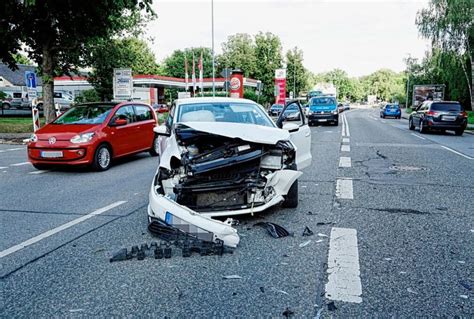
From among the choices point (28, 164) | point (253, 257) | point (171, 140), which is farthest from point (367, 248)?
point (28, 164)

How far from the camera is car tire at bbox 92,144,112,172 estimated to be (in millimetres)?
10070

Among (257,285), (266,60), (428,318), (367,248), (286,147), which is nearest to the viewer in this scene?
(428,318)

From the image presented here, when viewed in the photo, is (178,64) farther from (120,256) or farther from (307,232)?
(120,256)

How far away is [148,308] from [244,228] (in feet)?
7.17

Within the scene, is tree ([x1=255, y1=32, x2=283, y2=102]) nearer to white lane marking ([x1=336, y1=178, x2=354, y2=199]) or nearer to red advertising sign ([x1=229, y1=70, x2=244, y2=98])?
red advertising sign ([x1=229, y1=70, x2=244, y2=98])

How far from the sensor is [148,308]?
3242mm

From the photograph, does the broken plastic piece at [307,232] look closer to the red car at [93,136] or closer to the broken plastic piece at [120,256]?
the broken plastic piece at [120,256]

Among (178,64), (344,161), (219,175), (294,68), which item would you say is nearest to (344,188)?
(219,175)

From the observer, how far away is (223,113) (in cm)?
698

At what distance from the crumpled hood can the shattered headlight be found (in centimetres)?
526

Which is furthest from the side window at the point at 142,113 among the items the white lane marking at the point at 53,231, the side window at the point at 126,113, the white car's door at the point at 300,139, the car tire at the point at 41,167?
the white car's door at the point at 300,139


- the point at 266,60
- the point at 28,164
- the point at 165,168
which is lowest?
the point at 28,164

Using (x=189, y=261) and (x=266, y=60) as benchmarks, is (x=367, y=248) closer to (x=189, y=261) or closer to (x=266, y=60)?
(x=189, y=261)

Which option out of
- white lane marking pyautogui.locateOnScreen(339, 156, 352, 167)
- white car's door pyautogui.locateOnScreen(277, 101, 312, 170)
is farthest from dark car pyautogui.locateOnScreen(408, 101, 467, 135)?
white car's door pyautogui.locateOnScreen(277, 101, 312, 170)
